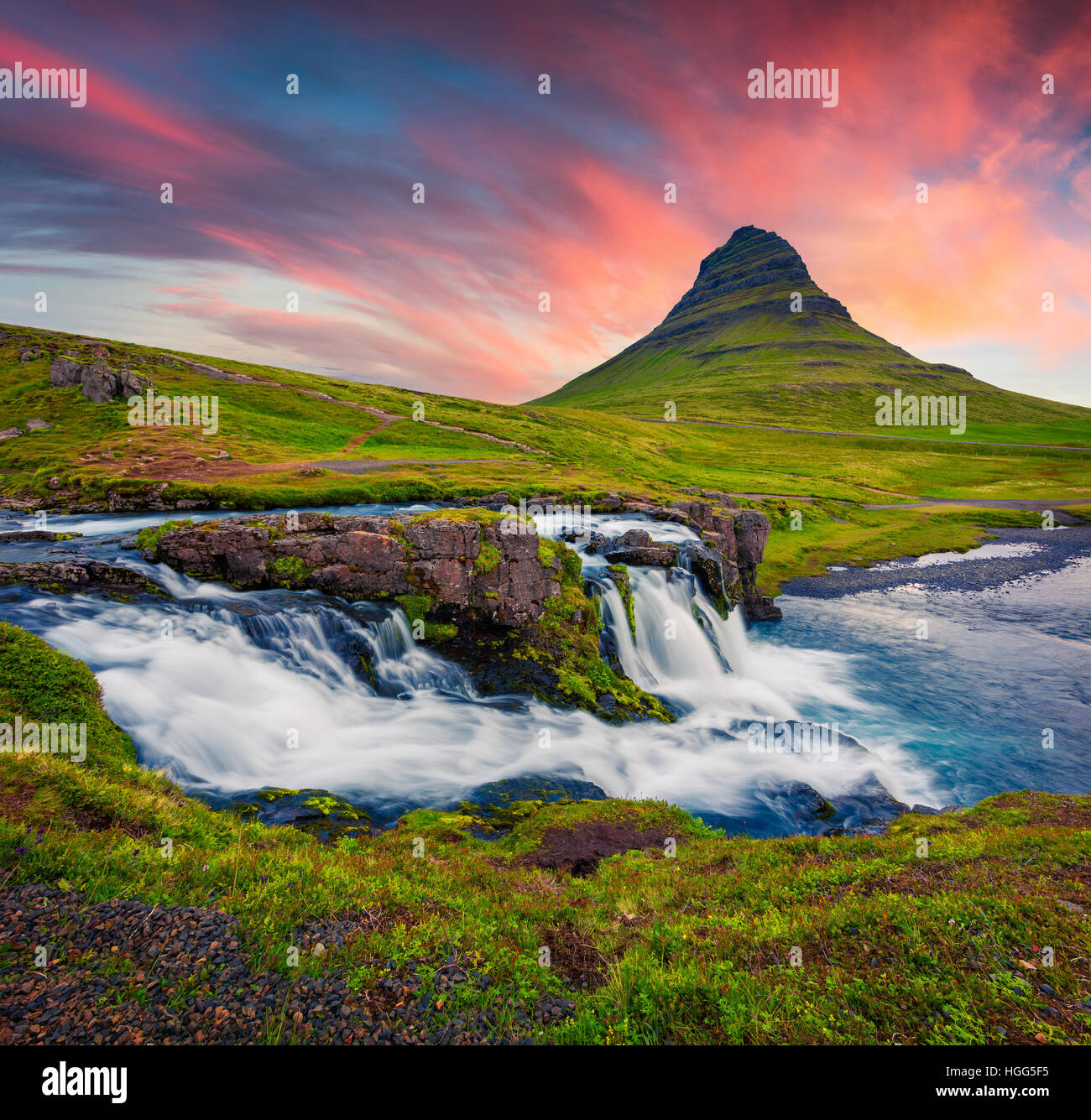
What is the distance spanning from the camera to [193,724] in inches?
627

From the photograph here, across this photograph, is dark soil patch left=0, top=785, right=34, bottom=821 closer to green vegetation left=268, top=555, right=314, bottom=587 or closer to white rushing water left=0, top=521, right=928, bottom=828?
white rushing water left=0, top=521, right=928, bottom=828

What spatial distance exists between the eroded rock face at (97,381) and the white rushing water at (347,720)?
275 feet

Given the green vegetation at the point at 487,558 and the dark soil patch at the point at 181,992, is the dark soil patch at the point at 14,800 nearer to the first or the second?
the dark soil patch at the point at 181,992

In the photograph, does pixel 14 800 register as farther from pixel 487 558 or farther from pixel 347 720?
pixel 487 558

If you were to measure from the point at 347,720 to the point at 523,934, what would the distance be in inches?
509

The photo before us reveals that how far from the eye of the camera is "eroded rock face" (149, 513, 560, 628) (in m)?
23.6

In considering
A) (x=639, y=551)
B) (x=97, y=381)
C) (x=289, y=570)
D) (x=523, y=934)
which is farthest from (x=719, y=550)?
(x=97, y=381)

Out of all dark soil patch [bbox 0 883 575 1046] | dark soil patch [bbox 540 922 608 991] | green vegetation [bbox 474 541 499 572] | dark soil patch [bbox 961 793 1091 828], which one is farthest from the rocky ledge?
dark soil patch [bbox 0 883 575 1046]

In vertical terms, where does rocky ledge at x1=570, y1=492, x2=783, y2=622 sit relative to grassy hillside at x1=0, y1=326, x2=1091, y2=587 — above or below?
below

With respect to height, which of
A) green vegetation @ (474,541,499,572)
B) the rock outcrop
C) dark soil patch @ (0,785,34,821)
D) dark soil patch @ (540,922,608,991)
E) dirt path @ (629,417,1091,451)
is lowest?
dark soil patch @ (540,922,608,991)

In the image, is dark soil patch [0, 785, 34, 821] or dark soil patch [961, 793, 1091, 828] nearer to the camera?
dark soil patch [0, 785, 34, 821]

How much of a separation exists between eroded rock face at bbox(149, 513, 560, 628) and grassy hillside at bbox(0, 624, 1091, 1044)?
12.4m

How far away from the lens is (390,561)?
24.2 m
